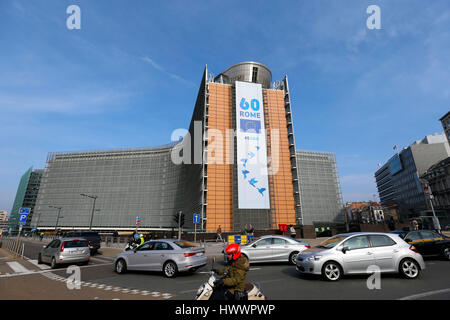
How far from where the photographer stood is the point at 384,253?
7.23m

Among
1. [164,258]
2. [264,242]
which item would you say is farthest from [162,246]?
[264,242]

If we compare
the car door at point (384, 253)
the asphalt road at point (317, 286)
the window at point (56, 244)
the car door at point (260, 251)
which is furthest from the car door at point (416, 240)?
the window at point (56, 244)

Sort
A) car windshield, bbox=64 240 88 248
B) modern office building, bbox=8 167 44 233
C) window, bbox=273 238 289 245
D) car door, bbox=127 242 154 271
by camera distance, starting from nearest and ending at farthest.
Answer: car door, bbox=127 242 154 271 → window, bbox=273 238 289 245 → car windshield, bbox=64 240 88 248 → modern office building, bbox=8 167 44 233

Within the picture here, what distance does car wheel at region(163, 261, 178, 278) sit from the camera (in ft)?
28.7

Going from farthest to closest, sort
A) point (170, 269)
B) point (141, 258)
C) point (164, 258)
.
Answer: point (141, 258) < point (164, 258) < point (170, 269)

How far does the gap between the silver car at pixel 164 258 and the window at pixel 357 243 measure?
5.72 metres

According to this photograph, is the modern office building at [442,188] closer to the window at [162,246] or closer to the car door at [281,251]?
the car door at [281,251]

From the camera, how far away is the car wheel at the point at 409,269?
7087mm

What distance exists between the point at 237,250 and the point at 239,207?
33504 millimetres

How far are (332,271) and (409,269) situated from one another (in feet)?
8.33

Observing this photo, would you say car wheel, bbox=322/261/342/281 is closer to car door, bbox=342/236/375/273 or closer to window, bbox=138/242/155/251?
car door, bbox=342/236/375/273

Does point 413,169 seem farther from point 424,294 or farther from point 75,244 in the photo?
point 75,244

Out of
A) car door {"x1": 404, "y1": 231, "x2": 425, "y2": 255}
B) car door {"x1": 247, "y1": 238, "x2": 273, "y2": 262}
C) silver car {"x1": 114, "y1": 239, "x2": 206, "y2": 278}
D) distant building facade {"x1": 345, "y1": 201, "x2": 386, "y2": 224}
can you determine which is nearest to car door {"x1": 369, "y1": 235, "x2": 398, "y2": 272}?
car door {"x1": 247, "y1": 238, "x2": 273, "y2": 262}

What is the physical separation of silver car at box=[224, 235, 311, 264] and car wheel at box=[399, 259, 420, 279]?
416cm
